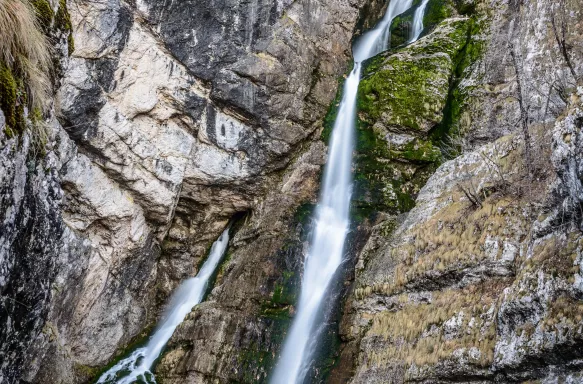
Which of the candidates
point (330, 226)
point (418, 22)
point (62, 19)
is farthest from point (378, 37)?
point (62, 19)

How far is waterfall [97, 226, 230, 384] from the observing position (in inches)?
534

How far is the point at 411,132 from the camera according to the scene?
15.4 meters

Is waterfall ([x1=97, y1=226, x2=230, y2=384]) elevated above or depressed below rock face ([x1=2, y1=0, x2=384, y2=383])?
below

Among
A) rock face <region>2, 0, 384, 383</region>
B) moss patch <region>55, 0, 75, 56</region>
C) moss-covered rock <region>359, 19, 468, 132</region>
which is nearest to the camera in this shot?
moss patch <region>55, 0, 75, 56</region>

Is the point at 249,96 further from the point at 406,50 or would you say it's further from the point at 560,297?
the point at 560,297

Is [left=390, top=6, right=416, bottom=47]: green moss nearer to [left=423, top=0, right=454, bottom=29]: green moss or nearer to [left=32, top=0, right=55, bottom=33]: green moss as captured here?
[left=423, top=0, right=454, bottom=29]: green moss

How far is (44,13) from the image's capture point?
852 cm

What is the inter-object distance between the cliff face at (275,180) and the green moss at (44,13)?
0.36 m

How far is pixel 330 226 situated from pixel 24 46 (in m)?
8.97

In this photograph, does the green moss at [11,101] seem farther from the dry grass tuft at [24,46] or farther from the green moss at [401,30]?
the green moss at [401,30]

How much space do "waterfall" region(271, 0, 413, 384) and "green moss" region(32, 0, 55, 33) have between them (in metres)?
8.15

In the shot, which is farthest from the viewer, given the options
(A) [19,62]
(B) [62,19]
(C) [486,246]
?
(B) [62,19]

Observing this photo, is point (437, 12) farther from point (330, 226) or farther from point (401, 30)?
point (330, 226)

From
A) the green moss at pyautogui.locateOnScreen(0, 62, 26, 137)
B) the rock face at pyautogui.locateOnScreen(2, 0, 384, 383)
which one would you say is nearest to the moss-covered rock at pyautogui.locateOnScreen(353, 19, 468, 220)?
the rock face at pyautogui.locateOnScreen(2, 0, 384, 383)
